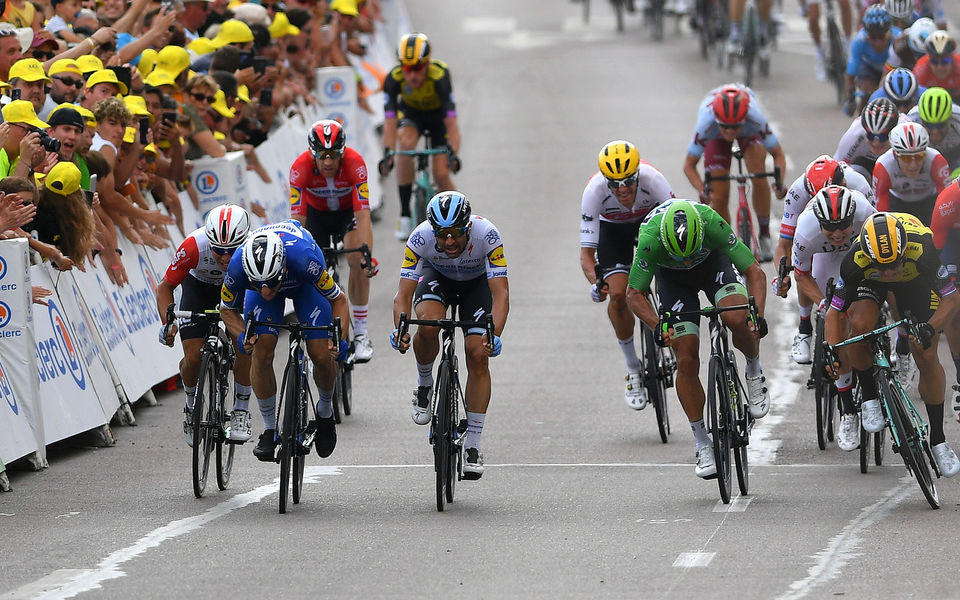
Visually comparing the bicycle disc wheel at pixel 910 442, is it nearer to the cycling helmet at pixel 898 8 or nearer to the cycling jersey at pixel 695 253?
the cycling jersey at pixel 695 253

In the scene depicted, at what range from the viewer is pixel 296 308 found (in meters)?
10.7

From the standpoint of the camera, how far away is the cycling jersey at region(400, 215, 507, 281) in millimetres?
10742

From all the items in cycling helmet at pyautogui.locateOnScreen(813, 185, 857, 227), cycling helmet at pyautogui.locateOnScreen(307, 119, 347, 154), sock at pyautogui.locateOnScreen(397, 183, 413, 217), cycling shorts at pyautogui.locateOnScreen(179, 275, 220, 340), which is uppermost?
cycling helmet at pyautogui.locateOnScreen(307, 119, 347, 154)

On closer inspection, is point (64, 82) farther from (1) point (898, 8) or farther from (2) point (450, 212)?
(1) point (898, 8)

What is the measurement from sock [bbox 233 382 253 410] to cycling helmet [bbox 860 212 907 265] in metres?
3.96

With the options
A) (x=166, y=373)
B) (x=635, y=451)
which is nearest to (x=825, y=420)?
(x=635, y=451)

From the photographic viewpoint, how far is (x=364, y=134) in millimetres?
24062

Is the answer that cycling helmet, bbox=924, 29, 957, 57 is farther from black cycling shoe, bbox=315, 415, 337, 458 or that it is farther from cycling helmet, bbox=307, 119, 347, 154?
black cycling shoe, bbox=315, 415, 337, 458

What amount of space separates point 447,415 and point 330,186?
13.0 ft

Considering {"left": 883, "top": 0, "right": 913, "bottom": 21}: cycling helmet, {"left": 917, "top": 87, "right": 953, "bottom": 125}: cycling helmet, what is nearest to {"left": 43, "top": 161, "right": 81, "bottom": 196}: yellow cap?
{"left": 917, "top": 87, "right": 953, "bottom": 125}: cycling helmet

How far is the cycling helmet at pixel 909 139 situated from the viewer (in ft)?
41.9

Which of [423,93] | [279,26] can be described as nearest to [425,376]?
[423,93]

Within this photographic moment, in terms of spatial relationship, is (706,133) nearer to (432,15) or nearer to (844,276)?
(844,276)

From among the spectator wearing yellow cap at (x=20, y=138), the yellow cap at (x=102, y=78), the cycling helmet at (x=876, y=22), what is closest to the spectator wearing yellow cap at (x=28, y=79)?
the yellow cap at (x=102, y=78)
